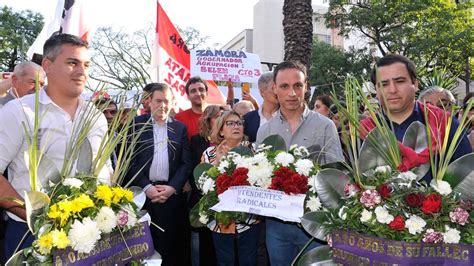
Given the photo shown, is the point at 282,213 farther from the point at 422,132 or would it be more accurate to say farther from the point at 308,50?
the point at 308,50

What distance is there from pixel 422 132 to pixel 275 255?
1.58m

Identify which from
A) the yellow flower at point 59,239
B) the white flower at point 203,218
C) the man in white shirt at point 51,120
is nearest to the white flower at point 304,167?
the white flower at point 203,218

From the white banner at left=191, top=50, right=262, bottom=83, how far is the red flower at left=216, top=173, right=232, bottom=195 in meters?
6.05

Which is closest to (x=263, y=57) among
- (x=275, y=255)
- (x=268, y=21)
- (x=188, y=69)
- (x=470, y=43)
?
(x=268, y=21)

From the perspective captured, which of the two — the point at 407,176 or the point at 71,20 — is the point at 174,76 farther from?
the point at 407,176

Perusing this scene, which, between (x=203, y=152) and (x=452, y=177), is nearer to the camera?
(x=452, y=177)

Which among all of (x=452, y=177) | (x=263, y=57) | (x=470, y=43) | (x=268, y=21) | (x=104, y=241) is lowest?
(x=104, y=241)

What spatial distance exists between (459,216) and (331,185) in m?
0.61

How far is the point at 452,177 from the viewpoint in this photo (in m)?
2.36

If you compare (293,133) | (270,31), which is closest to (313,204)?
(293,133)

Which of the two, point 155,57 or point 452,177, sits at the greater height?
point 155,57

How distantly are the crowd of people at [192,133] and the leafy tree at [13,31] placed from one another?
29.7m

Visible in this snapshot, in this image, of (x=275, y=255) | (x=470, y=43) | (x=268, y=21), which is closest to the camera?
(x=275, y=255)

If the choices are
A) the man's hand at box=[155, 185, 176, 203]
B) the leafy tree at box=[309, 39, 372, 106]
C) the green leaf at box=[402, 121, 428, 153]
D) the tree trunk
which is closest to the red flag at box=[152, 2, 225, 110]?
the tree trunk
